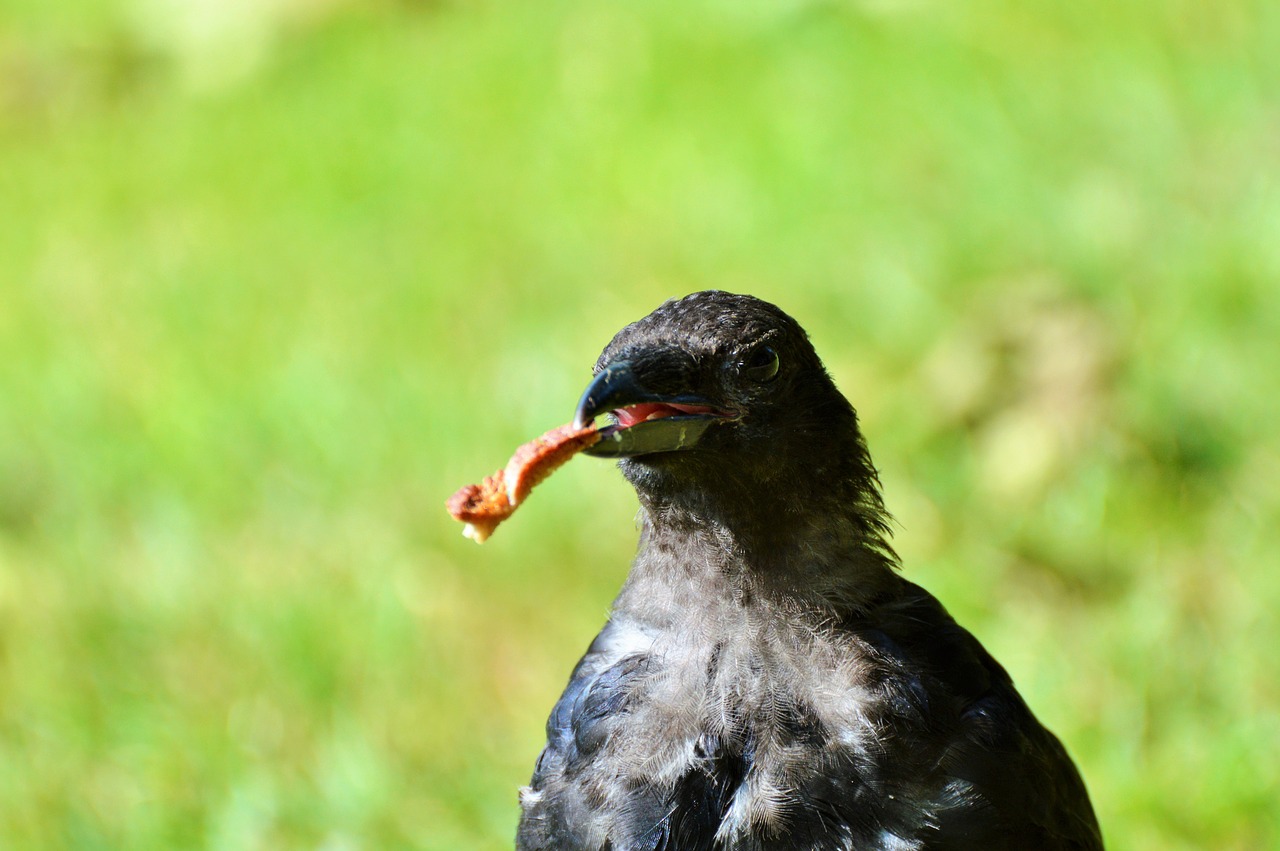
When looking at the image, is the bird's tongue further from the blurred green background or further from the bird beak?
the blurred green background

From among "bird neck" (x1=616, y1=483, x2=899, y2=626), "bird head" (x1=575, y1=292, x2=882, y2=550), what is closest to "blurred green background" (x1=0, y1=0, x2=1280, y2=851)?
"bird neck" (x1=616, y1=483, x2=899, y2=626)

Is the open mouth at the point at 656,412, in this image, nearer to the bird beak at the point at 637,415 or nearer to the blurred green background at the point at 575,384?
the bird beak at the point at 637,415

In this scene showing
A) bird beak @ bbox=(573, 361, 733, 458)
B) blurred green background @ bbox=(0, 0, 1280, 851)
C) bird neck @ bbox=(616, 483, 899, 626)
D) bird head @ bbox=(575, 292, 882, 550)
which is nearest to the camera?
bird beak @ bbox=(573, 361, 733, 458)

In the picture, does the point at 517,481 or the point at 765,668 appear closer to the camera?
the point at 517,481

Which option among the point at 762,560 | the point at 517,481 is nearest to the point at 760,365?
the point at 762,560

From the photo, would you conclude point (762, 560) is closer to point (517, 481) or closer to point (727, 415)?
point (727, 415)

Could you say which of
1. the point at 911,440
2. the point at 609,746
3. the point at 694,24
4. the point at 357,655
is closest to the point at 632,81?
the point at 694,24

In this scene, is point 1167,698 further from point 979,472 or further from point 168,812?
point 168,812

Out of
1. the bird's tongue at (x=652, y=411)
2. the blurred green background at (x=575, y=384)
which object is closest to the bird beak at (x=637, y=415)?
the bird's tongue at (x=652, y=411)
